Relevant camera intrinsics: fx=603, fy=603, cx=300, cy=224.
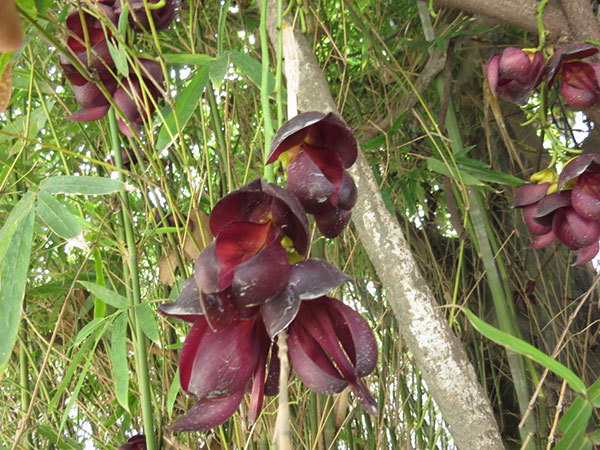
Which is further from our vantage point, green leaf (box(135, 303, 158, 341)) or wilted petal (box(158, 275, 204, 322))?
green leaf (box(135, 303, 158, 341))

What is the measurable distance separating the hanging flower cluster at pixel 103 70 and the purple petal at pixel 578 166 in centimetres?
46

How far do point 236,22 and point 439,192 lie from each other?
2.63ft

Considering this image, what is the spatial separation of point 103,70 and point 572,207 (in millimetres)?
547

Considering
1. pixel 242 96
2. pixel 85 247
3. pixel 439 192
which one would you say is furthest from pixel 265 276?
pixel 439 192

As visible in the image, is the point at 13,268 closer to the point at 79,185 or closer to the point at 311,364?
the point at 79,185

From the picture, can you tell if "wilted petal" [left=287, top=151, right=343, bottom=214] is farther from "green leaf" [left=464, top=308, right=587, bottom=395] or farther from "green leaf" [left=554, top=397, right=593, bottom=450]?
"green leaf" [left=554, top=397, right=593, bottom=450]

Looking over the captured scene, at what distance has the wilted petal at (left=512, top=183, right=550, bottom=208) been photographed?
0.78 metres

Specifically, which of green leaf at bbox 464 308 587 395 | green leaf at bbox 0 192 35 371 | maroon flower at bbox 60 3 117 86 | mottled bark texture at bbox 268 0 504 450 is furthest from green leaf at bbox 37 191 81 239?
green leaf at bbox 464 308 587 395

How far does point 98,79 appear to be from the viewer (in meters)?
0.56

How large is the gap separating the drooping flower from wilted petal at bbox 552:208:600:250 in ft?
0.52

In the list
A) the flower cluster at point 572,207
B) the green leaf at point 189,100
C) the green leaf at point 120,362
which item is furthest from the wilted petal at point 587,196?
the green leaf at point 120,362

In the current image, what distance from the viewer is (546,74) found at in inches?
30.8

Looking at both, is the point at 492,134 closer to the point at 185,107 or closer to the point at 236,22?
the point at 236,22

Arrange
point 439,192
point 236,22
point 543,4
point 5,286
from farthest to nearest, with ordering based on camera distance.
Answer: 1. point 439,192
2. point 236,22
3. point 543,4
4. point 5,286
